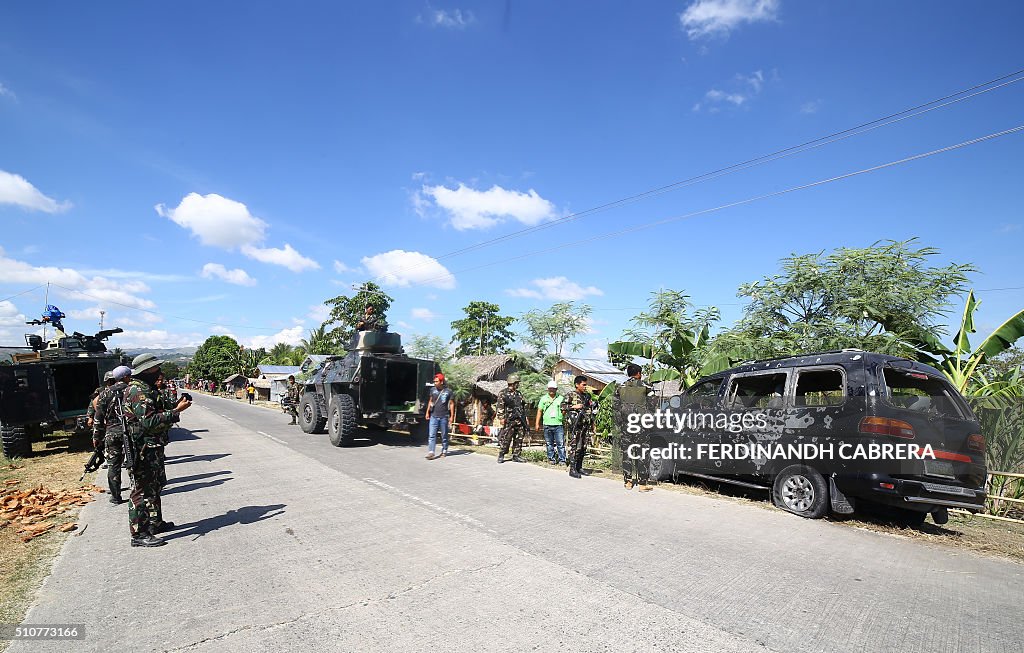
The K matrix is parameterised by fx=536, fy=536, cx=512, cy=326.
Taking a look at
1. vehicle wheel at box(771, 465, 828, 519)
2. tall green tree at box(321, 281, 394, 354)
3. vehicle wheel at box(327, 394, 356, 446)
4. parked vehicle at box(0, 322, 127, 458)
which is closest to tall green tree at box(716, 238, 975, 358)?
vehicle wheel at box(771, 465, 828, 519)

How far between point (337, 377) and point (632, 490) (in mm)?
8313

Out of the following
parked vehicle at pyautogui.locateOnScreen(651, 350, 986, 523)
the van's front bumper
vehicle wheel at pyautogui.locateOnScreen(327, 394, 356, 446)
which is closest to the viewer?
the van's front bumper

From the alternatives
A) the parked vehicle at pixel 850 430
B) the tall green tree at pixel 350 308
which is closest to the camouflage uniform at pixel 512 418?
the parked vehicle at pixel 850 430

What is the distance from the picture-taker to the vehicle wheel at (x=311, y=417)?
1520 cm

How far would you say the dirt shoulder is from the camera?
404 cm

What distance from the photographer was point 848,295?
10.5 metres

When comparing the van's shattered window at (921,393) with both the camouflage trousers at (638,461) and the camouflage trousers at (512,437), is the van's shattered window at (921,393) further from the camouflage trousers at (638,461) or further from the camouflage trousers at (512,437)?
the camouflage trousers at (512,437)

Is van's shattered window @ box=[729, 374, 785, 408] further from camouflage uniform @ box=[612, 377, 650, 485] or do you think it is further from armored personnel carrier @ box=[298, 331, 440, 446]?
armored personnel carrier @ box=[298, 331, 440, 446]

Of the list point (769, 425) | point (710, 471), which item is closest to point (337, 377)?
point (710, 471)

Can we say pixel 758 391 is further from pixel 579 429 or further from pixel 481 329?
pixel 481 329

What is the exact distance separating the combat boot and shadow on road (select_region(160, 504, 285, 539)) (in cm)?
27

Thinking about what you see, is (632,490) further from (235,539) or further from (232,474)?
(232,474)

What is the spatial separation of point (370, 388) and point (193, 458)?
3.84 meters

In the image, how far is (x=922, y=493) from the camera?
5516mm
